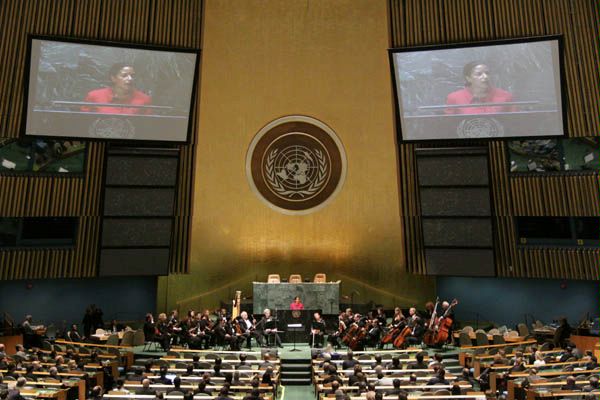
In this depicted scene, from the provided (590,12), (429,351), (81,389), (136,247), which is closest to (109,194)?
(136,247)

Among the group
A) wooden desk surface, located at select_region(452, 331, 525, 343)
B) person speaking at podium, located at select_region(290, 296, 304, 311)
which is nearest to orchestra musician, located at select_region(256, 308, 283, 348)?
person speaking at podium, located at select_region(290, 296, 304, 311)

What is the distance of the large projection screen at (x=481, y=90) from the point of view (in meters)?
16.2

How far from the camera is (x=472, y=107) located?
16.8m

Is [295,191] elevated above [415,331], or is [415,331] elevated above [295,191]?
[295,191]

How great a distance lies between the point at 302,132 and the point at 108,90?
21.6 ft

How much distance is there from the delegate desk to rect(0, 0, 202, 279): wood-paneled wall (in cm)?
301

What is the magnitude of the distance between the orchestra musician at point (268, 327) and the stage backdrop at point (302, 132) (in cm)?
360

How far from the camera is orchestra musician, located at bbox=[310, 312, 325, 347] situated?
14.7m

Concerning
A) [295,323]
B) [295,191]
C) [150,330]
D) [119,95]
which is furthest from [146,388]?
[295,191]

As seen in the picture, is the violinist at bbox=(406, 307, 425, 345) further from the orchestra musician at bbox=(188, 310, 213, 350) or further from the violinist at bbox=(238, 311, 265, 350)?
the orchestra musician at bbox=(188, 310, 213, 350)

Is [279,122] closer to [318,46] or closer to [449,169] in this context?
[318,46]

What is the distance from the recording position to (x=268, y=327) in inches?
615

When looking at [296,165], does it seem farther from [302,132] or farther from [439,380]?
[439,380]

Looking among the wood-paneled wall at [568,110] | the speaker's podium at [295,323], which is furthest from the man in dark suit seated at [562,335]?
the speaker's podium at [295,323]
